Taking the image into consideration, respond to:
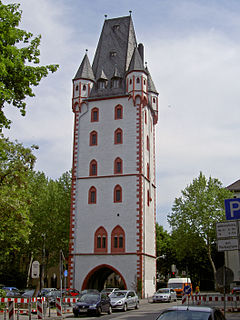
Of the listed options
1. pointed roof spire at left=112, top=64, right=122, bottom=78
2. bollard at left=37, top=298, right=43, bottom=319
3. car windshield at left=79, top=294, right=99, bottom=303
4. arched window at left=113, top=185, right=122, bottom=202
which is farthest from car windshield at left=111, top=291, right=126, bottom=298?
pointed roof spire at left=112, top=64, right=122, bottom=78

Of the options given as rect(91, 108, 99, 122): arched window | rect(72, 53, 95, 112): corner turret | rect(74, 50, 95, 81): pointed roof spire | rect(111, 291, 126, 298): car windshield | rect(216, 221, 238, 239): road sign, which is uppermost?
rect(74, 50, 95, 81): pointed roof spire

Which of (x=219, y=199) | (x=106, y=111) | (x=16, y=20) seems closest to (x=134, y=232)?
(x=106, y=111)

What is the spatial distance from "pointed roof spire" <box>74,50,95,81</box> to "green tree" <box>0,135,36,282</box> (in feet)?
74.0

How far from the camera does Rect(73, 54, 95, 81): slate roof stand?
1913 inches

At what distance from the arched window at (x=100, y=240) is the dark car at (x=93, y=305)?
15.2m

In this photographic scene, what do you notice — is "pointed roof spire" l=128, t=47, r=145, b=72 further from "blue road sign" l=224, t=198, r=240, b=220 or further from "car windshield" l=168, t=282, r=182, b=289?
"blue road sign" l=224, t=198, r=240, b=220

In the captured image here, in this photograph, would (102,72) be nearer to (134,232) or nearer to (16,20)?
(134,232)

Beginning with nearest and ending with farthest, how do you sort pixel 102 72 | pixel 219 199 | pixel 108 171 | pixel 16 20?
1. pixel 16 20
2. pixel 108 171
3. pixel 102 72
4. pixel 219 199

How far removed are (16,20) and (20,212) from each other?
10.7 metres

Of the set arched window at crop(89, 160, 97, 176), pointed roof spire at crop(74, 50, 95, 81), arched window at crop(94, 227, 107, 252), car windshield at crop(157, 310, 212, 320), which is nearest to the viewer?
car windshield at crop(157, 310, 212, 320)

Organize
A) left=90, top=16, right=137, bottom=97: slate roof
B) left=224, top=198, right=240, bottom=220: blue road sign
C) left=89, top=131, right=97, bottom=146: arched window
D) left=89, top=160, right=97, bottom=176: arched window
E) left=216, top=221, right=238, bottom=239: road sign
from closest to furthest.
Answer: left=216, top=221, right=238, bottom=239: road sign < left=224, top=198, right=240, bottom=220: blue road sign < left=89, top=160, right=97, bottom=176: arched window < left=89, top=131, right=97, bottom=146: arched window < left=90, top=16, right=137, bottom=97: slate roof

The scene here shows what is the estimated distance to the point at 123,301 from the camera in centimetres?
2986

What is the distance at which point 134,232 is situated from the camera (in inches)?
1650

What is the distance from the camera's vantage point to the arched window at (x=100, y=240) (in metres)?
42.6
